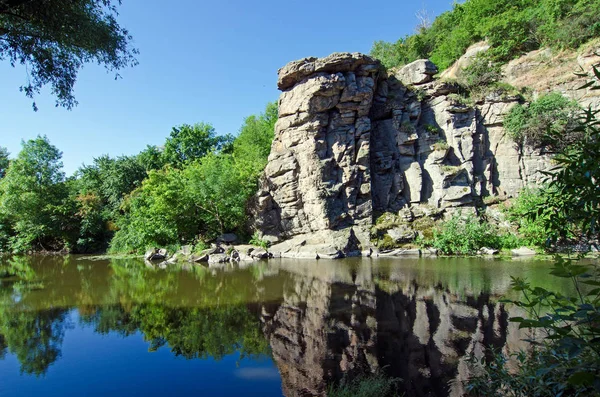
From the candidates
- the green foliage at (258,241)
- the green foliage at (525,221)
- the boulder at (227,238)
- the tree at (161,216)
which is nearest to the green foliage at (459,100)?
the green foliage at (525,221)

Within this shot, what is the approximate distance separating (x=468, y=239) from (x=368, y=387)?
61.0 ft

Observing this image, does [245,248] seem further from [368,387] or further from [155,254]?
[368,387]

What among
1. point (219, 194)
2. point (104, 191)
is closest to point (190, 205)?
point (219, 194)

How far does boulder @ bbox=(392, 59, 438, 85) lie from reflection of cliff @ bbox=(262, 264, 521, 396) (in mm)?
21027

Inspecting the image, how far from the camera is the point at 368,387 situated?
544 centimetres

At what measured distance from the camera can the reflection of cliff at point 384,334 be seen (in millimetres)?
6516

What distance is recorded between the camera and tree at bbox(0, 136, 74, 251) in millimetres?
31031

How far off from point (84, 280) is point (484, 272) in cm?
1890

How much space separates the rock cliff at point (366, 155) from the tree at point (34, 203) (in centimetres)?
2014

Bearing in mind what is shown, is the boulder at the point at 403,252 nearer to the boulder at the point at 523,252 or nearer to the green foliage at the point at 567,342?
the boulder at the point at 523,252

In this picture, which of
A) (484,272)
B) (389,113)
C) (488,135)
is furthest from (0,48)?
(488,135)

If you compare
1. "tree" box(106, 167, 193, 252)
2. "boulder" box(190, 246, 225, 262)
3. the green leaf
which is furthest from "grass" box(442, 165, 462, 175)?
the green leaf

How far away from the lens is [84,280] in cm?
1686

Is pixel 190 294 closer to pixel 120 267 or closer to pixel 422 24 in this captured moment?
pixel 120 267
